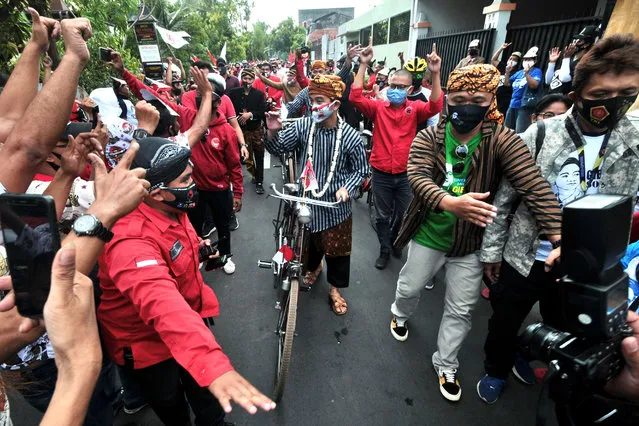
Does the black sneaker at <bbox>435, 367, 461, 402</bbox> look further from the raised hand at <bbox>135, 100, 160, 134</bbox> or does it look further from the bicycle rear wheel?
the raised hand at <bbox>135, 100, 160, 134</bbox>

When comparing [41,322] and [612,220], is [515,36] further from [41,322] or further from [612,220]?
[41,322]

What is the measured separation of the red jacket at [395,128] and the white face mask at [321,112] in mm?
1029

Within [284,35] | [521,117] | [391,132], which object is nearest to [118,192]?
[391,132]

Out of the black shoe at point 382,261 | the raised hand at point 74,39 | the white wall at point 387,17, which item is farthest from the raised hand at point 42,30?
the white wall at point 387,17

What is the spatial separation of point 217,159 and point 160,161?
6.52ft

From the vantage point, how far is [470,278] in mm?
2379

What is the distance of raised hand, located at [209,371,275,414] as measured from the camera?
3.28ft

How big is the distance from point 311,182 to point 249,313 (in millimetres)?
1536

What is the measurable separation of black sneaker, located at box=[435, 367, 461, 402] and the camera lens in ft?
5.04

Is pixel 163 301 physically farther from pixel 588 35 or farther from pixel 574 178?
pixel 588 35

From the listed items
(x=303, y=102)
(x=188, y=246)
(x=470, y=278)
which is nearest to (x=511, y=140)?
(x=470, y=278)

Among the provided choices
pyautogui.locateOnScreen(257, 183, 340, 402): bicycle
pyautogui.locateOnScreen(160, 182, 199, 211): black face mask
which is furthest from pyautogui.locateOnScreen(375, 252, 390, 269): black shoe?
pyautogui.locateOnScreen(160, 182, 199, 211): black face mask

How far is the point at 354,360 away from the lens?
283cm

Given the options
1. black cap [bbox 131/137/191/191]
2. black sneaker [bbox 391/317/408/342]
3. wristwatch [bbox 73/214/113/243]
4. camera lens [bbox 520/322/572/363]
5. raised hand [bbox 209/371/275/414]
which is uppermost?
black cap [bbox 131/137/191/191]
